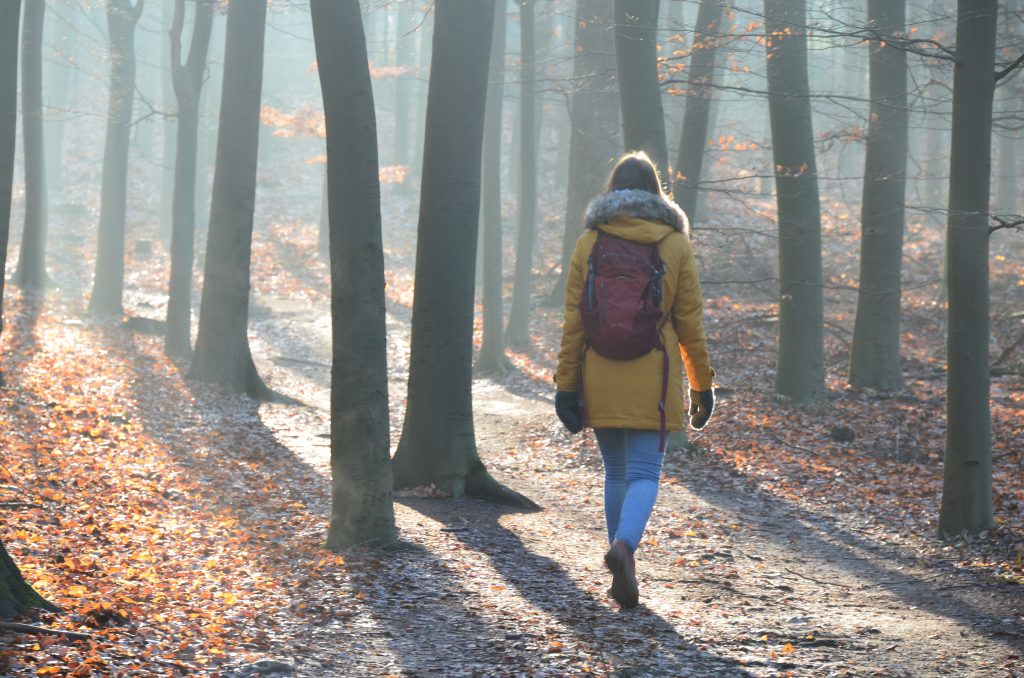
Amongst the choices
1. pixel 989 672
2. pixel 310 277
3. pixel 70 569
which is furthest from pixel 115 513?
pixel 310 277

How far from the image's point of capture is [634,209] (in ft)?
16.3

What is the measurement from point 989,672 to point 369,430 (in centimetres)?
357

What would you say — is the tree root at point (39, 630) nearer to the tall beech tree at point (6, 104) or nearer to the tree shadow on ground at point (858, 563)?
the tree shadow on ground at point (858, 563)

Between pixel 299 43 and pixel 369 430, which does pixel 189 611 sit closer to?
pixel 369 430

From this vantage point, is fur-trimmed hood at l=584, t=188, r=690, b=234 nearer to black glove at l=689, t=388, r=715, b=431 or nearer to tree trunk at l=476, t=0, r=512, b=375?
black glove at l=689, t=388, r=715, b=431

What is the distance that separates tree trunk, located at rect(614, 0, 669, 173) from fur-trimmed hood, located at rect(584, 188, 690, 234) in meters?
5.06

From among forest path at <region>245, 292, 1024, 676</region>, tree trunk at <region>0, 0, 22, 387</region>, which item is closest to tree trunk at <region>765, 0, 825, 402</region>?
forest path at <region>245, 292, 1024, 676</region>

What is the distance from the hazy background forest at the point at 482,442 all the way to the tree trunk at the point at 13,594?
0.04 ft

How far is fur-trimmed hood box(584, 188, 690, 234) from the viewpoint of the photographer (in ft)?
16.3

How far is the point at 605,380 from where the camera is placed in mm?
4938

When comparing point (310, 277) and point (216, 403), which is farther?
point (310, 277)

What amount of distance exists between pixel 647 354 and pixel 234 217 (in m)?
9.53

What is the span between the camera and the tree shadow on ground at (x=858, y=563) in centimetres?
534

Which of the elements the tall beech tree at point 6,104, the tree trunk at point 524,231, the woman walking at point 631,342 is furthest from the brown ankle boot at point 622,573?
the tree trunk at point 524,231
